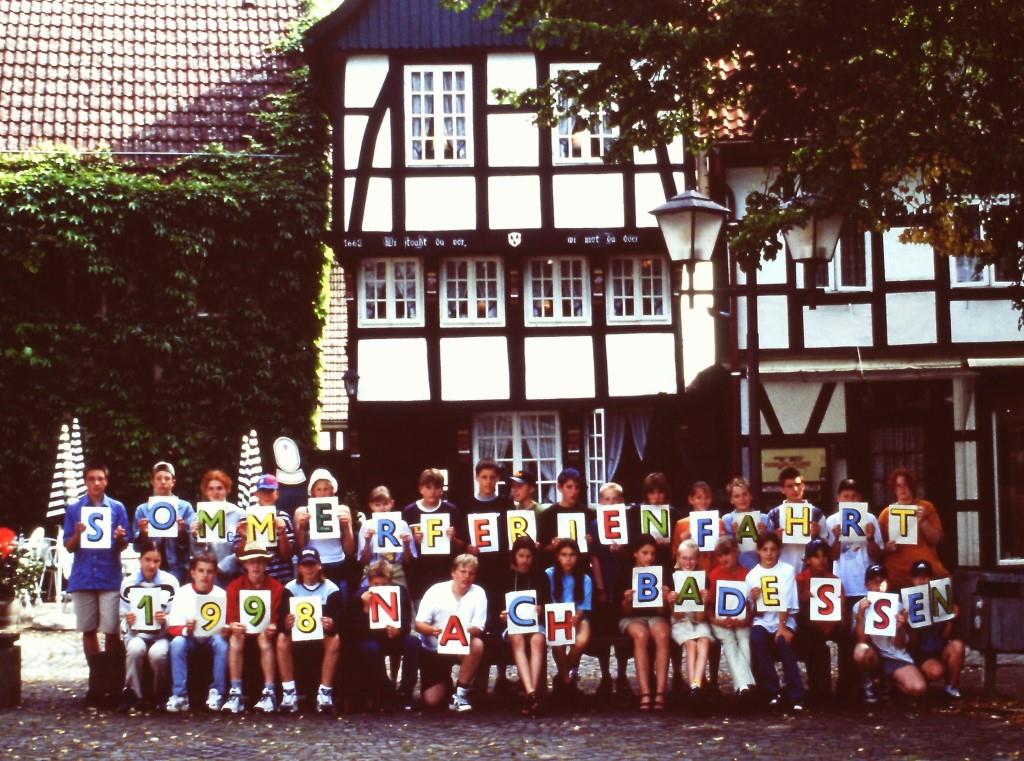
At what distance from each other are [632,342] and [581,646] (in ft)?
47.0

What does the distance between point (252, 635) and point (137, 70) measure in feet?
55.4

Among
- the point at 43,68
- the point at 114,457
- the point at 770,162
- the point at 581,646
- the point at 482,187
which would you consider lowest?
the point at 581,646

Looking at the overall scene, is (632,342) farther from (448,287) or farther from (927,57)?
(927,57)

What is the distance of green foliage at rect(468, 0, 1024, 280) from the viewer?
13.0 m

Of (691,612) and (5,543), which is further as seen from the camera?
(5,543)

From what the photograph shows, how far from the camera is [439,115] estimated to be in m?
27.5

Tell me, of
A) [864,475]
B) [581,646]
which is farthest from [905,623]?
[864,475]

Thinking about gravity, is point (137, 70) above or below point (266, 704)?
above

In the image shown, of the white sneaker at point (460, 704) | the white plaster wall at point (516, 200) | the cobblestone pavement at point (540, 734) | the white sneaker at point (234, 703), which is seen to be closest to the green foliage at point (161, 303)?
the white plaster wall at point (516, 200)

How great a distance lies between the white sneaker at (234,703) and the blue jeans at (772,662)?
3965 millimetres

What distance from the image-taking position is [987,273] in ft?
84.1

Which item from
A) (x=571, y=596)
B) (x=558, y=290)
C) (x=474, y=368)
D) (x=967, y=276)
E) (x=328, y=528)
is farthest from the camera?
(x=558, y=290)

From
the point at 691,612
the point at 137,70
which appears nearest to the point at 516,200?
the point at 137,70

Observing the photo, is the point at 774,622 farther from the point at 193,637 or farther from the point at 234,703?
the point at 193,637
